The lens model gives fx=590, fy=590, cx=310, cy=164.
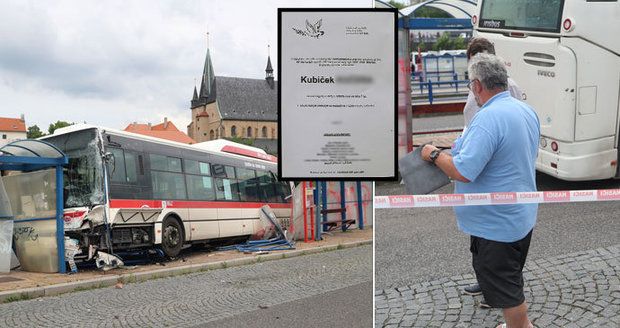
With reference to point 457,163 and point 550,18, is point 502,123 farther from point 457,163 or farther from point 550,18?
point 550,18

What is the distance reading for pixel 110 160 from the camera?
13.7 feet

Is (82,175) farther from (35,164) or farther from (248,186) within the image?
(248,186)

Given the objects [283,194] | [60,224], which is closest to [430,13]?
[283,194]

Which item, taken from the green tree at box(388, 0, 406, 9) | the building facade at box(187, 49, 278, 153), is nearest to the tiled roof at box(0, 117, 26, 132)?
the building facade at box(187, 49, 278, 153)

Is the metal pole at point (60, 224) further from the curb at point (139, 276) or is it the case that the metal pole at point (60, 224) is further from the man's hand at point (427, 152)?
the man's hand at point (427, 152)

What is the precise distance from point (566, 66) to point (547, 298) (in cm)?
101

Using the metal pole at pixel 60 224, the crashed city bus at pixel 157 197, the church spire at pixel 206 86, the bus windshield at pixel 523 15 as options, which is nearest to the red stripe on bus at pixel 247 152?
the crashed city bus at pixel 157 197

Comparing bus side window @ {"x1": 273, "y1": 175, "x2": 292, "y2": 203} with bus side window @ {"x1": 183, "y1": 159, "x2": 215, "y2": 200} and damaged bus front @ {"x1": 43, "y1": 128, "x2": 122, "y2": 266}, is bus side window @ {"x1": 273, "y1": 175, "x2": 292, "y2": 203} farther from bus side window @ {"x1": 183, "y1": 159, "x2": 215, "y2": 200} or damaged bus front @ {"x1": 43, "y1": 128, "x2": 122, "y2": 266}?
damaged bus front @ {"x1": 43, "y1": 128, "x2": 122, "y2": 266}

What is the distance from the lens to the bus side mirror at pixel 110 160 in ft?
13.0

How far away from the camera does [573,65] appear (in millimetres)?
2176

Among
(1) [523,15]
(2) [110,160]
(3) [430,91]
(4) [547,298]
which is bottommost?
(4) [547,298]

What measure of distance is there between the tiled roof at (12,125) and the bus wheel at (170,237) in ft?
3.75

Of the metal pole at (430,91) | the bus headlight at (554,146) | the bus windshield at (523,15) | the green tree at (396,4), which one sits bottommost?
the bus headlight at (554,146)

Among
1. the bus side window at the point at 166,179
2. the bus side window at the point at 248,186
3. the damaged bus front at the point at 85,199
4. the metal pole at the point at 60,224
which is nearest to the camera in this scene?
the bus side window at the point at 248,186
